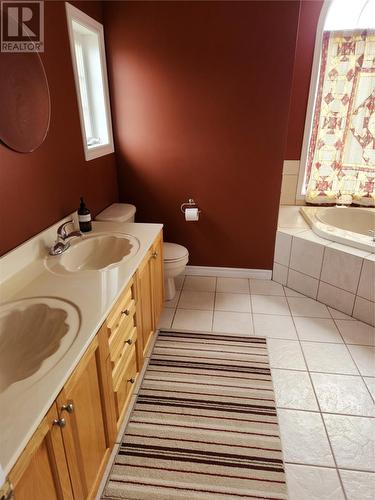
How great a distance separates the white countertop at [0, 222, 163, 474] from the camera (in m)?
0.77

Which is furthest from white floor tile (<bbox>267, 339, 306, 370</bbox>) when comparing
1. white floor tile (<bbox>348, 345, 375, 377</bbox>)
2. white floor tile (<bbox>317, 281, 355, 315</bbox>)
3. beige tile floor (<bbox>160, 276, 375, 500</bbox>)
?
white floor tile (<bbox>317, 281, 355, 315</bbox>)

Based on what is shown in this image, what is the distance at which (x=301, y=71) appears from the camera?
3.09 meters

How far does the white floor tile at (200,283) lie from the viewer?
292 cm

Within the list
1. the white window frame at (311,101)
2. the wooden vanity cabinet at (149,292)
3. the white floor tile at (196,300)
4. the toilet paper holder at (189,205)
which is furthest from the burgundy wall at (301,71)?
the wooden vanity cabinet at (149,292)

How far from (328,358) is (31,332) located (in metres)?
1.79

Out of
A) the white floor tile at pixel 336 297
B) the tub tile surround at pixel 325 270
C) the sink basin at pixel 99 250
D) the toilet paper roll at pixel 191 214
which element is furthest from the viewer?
the toilet paper roll at pixel 191 214

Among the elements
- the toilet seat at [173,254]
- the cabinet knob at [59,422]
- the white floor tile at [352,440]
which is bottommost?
the white floor tile at [352,440]

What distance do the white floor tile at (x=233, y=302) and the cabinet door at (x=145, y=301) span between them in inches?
29.8

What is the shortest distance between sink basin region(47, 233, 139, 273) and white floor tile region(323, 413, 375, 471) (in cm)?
137

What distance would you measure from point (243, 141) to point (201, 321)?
1.46 m

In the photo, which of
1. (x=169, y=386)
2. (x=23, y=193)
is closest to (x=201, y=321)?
(x=169, y=386)

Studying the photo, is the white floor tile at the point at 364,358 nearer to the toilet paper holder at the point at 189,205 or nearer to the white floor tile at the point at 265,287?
the white floor tile at the point at 265,287

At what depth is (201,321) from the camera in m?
2.50

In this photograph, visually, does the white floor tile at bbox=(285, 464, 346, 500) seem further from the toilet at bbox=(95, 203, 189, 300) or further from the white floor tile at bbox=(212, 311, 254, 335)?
the toilet at bbox=(95, 203, 189, 300)
